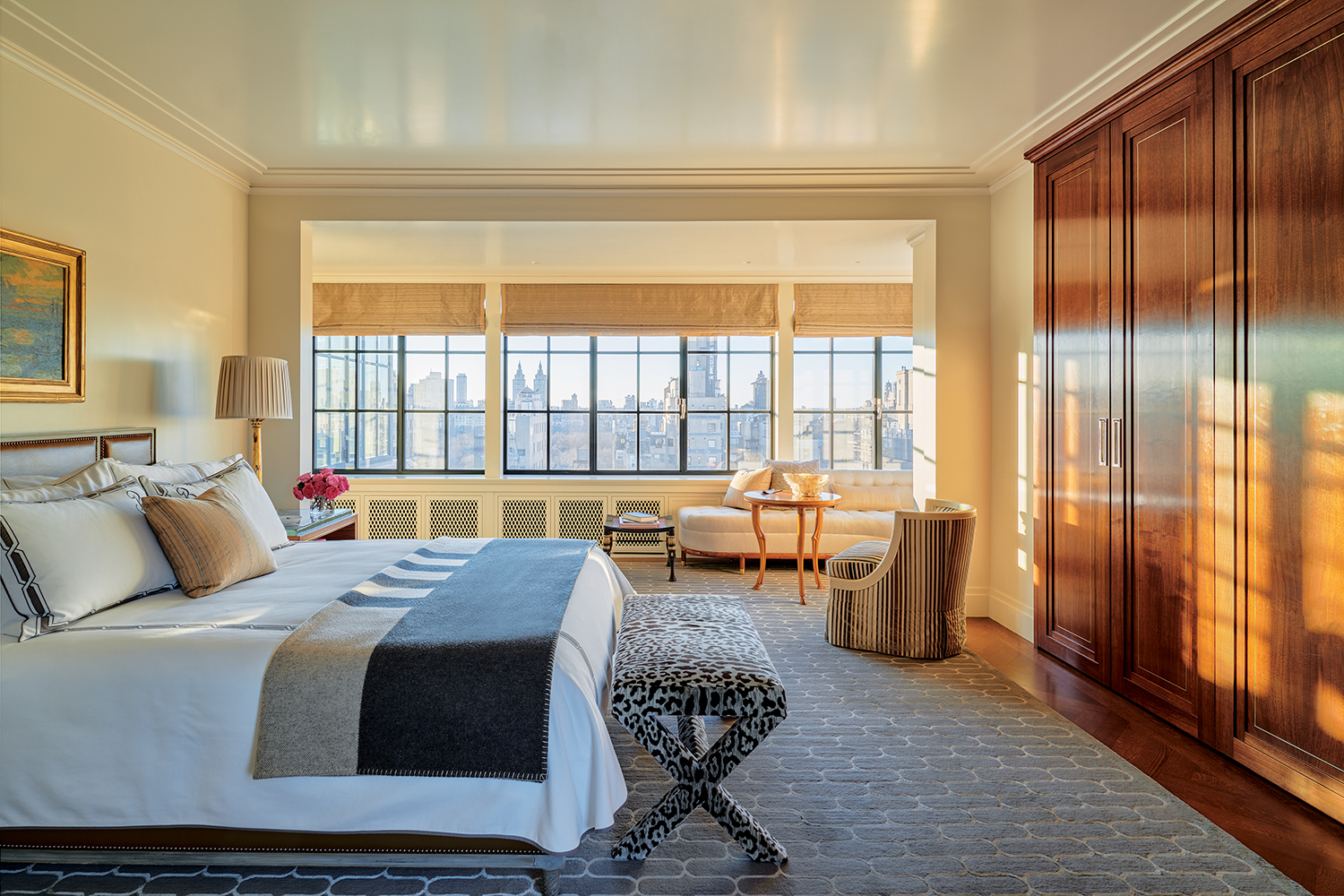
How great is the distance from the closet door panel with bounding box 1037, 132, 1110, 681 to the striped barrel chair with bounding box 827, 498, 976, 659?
49 cm

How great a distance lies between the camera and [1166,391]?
3059mm

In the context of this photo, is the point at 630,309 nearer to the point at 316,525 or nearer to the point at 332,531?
the point at 332,531

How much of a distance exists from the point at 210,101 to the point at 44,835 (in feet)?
10.5

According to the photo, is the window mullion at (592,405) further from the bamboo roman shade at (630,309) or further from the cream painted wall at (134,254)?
the cream painted wall at (134,254)

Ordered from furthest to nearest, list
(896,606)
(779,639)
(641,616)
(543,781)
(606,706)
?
(779,639) < (896,606) < (641,616) < (606,706) < (543,781)

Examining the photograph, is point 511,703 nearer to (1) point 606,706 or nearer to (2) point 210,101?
(1) point 606,706

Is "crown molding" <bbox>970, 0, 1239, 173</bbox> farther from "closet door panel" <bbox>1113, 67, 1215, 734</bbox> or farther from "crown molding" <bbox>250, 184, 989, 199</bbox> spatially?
"crown molding" <bbox>250, 184, 989, 199</bbox>

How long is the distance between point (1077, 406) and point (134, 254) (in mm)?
4812

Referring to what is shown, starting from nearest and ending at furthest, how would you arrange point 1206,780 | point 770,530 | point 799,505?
point 1206,780 < point 799,505 < point 770,530

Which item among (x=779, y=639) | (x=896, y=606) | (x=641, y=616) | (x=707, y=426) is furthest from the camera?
(x=707, y=426)

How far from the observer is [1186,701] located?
291 cm

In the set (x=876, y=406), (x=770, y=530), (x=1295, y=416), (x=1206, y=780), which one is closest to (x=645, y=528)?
(x=770, y=530)

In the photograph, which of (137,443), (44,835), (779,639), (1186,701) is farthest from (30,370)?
(1186,701)

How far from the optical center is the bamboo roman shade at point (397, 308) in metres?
6.92
